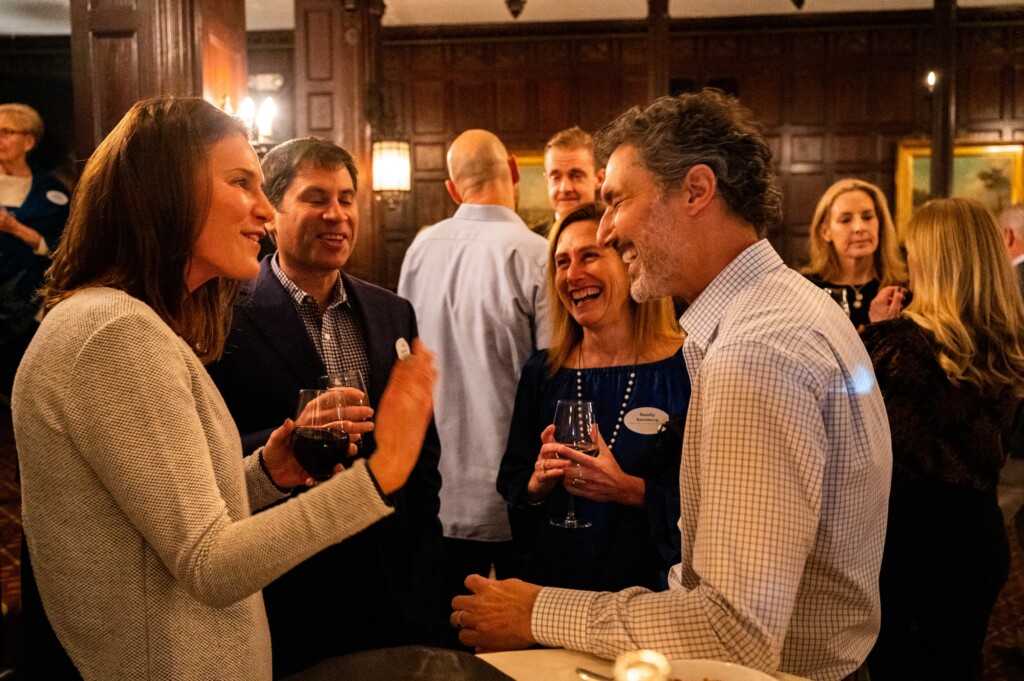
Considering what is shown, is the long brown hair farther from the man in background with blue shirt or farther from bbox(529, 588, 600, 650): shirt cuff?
the man in background with blue shirt

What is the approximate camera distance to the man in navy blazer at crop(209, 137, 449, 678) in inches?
88.0

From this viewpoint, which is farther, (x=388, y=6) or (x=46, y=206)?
(x=388, y=6)

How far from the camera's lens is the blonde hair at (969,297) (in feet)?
8.75

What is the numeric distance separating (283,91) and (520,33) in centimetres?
298

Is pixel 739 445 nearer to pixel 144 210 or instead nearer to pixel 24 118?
pixel 144 210

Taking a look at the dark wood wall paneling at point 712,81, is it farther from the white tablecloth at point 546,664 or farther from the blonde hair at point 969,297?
the white tablecloth at point 546,664

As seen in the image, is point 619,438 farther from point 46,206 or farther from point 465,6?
point 465,6

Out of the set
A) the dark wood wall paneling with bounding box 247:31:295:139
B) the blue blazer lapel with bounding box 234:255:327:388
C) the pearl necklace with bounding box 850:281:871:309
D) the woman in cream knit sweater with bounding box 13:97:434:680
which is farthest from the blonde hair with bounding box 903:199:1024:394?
the dark wood wall paneling with bounding box 247:31:295:139

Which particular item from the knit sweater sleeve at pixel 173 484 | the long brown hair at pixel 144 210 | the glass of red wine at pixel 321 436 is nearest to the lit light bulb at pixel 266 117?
the glass of red wine at pixel 321 436

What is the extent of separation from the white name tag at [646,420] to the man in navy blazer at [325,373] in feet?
1.98

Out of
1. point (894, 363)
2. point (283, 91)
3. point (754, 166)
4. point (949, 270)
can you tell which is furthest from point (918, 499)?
point (283, 91)

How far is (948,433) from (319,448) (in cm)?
195

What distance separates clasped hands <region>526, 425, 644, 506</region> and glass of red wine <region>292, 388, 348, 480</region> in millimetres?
601

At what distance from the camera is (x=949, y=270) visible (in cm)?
277
